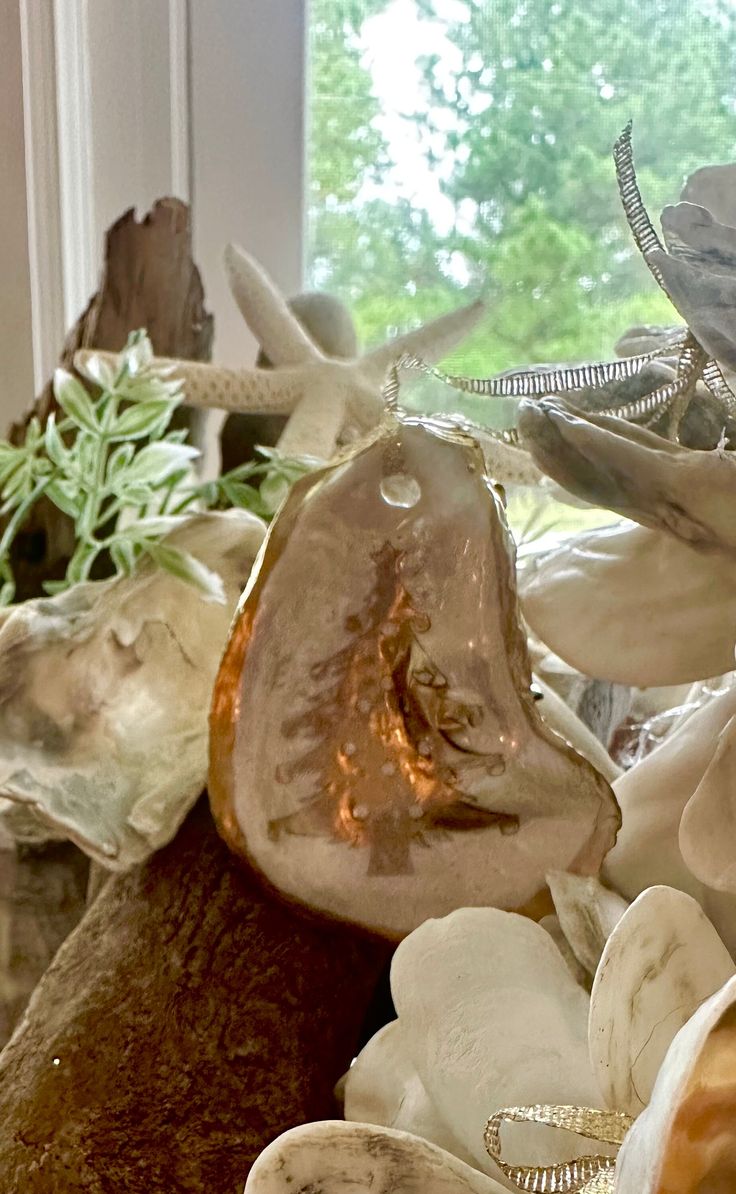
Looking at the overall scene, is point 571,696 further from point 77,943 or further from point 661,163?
point 661,163

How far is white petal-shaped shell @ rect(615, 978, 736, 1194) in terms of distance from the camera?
0.38 feet

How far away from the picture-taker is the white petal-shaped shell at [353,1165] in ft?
0.54

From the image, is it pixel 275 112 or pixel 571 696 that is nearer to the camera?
pixel 571 696

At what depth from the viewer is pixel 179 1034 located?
0.24 meters

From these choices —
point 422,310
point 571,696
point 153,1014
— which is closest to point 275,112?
point 422,310

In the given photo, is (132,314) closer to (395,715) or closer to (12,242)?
(12,242)

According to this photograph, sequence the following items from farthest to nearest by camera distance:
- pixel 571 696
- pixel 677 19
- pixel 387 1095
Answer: pixel 677 19, pixel 571 696, pixel 387 1095

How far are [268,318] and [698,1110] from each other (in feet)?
1.43

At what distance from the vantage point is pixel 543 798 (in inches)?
9.7

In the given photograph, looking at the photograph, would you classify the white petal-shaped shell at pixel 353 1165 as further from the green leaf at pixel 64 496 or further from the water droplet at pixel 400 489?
the green leaf at pixel 64 496

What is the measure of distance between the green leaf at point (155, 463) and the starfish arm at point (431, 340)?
0.13m

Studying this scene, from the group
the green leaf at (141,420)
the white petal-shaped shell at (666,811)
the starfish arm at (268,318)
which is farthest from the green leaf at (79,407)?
the white petal-shaped shell at (666,811)

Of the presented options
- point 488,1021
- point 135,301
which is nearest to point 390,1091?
point 488,1021

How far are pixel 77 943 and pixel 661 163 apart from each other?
527 millimetres
